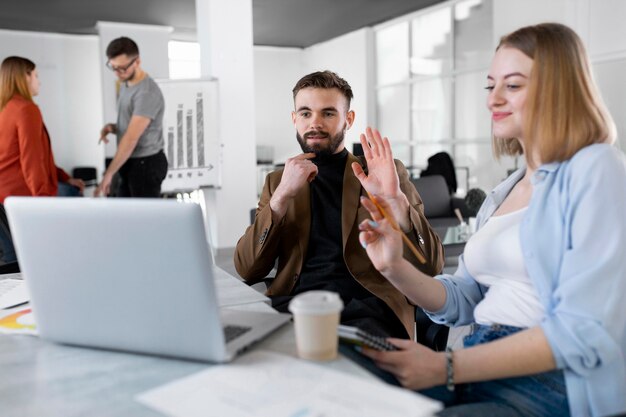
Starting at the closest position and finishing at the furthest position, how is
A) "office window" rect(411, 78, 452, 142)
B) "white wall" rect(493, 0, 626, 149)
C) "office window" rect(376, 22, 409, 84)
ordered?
"white wall" rect(493, 0, 626, 149) < "office window" rect(411, 78, 452, 142) < "office window" rect(376, 22, 409, 84)

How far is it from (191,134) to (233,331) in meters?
4.99

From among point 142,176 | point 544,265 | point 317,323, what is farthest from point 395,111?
point 317,323

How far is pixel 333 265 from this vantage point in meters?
1.91

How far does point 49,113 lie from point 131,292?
10830 millimetres

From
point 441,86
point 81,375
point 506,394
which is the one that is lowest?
point 506,394

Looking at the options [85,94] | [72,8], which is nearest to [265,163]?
[85,94]

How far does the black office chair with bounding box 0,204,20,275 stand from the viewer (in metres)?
2.08

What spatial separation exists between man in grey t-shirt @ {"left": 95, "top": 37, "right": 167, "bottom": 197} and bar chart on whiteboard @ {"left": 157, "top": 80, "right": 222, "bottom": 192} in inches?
68.7

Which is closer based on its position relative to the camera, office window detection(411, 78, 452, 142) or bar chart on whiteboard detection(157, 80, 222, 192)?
bar chart on whiteboard detection(157, 80, 222, 192)

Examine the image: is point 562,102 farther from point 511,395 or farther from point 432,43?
point 432,43

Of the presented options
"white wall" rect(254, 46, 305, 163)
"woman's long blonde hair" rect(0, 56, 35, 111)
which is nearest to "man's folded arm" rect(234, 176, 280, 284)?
"woman's long blonde hair" rect(0, 56, 35, 111)

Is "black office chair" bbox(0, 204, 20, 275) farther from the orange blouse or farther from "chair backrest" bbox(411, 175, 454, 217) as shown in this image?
"chair backrest" bbox(411, 175, 454, 217)

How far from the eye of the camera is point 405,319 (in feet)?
6.00

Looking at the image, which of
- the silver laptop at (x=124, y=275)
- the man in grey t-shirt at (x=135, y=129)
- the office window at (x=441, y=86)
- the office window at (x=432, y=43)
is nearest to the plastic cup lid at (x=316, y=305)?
the silver laptop at (x=124, y=275)
